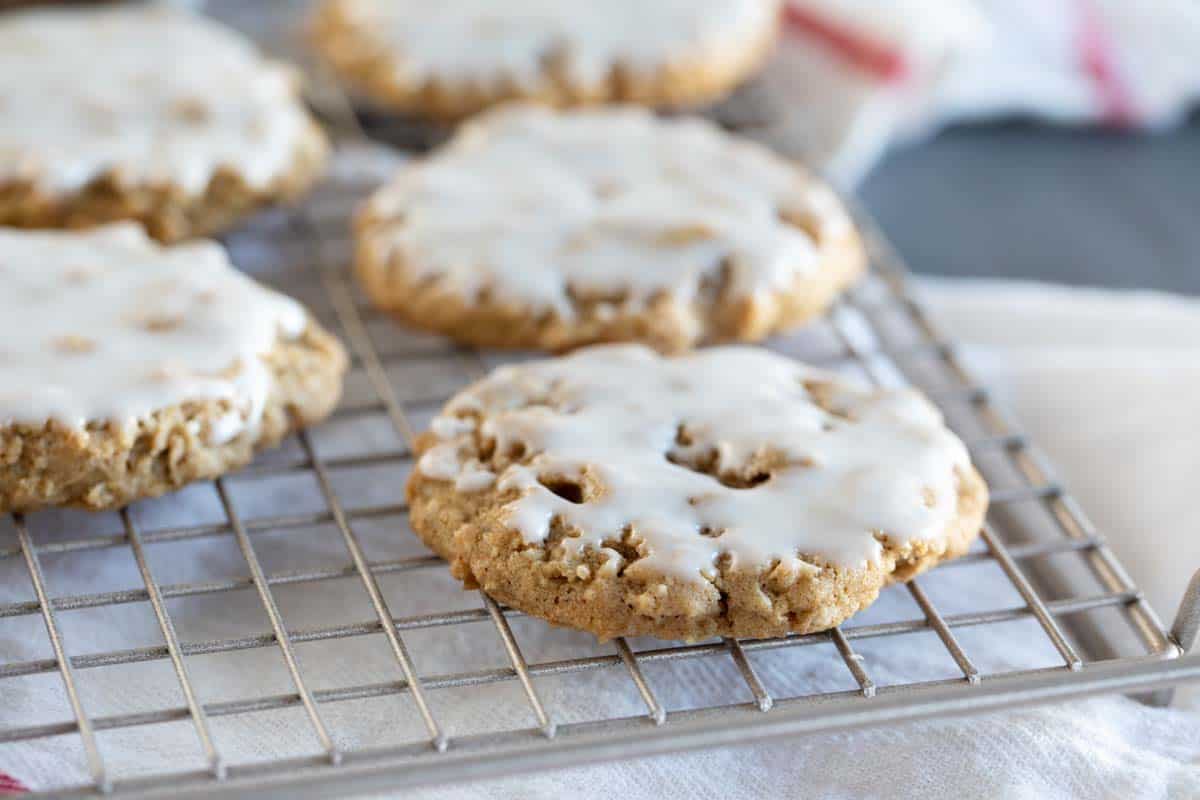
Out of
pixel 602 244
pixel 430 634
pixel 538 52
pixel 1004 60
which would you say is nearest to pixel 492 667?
pixel 430 634

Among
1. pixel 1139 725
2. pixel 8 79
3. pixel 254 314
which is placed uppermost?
pixel 1139 725

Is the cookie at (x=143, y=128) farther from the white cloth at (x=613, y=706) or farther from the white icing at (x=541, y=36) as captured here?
the white cloth at (x=613, y=706)

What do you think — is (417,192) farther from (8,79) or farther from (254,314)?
(8,79)

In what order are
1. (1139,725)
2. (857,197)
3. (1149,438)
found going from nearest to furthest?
(1139,725), (1149,438), (857,197)

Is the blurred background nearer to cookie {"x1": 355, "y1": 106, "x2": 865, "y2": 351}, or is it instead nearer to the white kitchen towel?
cookie {"x1": 355, "y1": 106, "x2": 865, "y2": 351}

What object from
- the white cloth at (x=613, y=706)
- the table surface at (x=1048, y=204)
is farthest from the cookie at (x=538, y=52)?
the white cloth at (x=613, y=706)

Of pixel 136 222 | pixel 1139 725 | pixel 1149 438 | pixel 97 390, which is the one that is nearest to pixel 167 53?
pixel 136 222

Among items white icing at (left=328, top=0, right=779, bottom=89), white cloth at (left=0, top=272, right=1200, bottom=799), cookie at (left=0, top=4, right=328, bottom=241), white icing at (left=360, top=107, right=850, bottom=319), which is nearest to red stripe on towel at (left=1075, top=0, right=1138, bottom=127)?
white icing at (left=328, top=0, right=779, bottom=89)

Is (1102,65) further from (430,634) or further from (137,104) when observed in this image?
(430,634)
